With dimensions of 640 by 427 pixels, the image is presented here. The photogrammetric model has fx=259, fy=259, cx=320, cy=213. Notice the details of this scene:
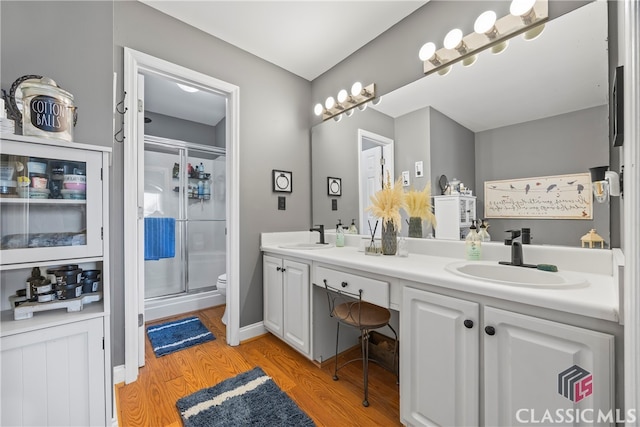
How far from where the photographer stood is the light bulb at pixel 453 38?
5.06 feet

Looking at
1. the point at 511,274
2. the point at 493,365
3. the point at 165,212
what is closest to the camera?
the point at 493,365

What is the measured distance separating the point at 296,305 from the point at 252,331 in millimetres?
654

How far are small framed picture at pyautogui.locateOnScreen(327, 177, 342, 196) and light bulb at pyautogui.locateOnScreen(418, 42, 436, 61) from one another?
1.10m

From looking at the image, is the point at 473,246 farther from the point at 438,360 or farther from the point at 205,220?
the point at 205,220

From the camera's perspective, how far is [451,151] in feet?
5.40

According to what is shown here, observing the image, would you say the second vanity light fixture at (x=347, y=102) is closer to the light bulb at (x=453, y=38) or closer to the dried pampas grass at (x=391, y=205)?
the light bulb at (x=453, y=38)

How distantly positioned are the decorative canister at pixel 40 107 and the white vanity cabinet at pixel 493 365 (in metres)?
1.63

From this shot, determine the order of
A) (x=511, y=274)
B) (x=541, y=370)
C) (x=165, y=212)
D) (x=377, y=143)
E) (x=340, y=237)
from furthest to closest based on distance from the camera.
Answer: (x=165, y=212) < (x=340, y=237) < (x=377, y=143) < (x=511, y=274) < (x=541, y=370)

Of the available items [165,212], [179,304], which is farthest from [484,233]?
[165,212]

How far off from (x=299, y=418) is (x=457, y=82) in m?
2.13

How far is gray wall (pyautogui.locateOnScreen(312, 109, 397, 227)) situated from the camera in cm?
215

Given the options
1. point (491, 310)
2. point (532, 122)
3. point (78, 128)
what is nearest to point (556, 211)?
point (532, 122)

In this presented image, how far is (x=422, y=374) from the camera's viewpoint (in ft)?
3.76

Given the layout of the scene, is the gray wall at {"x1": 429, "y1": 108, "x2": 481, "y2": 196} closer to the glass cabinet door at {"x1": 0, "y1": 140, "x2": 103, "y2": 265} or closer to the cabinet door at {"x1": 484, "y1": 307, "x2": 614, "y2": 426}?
the cabinet door at {"x1": 484, "y1": 307, "x2": 614, "y2": 426}
